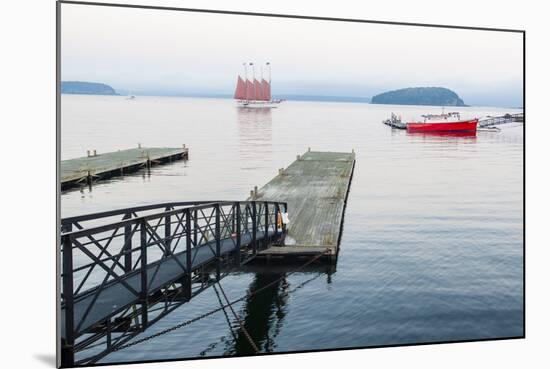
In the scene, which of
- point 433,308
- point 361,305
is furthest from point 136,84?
point 433,308

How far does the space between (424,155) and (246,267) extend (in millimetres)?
5079

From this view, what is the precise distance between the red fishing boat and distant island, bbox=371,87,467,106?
0.54m

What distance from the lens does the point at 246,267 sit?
14492 mm

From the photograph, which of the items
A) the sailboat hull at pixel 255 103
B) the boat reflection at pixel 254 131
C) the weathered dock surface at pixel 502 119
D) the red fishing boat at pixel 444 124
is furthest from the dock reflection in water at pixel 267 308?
the weathered dock surface at pixel 502 119

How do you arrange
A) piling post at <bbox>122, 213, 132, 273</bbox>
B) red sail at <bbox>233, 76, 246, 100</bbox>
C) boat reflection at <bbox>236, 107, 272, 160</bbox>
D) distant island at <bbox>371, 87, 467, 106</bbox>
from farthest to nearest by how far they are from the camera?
distant island at <bbox>371, 87, 467, 106</bbox> < boat reflection at <bbox>236, 107, 272, 160</bbox> < red sail at <bbox>233, 76, 246, 100</bbox> < piling post at <bbox>122, 213, 132, 273</bbox>

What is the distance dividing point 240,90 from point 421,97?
4173 mm

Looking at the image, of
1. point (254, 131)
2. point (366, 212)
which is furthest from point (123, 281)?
point (366, 212)

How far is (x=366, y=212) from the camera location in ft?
57.6

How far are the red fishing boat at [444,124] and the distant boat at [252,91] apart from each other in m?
3.82

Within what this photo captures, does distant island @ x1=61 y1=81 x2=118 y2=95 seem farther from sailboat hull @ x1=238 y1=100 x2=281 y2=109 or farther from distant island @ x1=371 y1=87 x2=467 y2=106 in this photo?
distant island @ x1=371 y1=87 x2=467 y2=106

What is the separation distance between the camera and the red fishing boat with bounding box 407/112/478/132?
13.6m

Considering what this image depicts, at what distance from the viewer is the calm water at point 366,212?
11.3m

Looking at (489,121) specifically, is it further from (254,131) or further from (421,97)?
(254,131)

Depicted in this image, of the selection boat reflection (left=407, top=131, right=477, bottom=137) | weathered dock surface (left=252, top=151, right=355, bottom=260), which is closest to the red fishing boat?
boat reflection (left=407, top=131, right=477, bottom=137)
